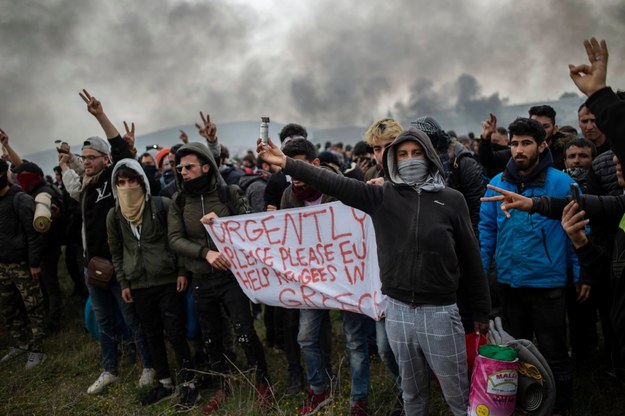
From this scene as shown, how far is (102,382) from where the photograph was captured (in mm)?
5004

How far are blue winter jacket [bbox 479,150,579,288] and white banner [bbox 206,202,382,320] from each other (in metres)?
1.06

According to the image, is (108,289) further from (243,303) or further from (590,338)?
(590,338)

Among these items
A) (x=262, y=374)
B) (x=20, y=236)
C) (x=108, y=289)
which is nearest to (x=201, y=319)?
(x=262, y=374)

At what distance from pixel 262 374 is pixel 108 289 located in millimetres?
2095

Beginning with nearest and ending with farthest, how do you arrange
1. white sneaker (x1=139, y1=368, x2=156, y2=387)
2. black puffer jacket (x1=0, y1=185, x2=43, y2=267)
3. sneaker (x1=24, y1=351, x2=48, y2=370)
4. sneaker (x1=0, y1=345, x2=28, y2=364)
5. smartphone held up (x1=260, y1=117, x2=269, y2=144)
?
smartphone held up (x1=260, y1=117, x2=269, y2=144) < white sneaker (x1=139, y1=368, x2=156, y2=387) < sneaker (x1=24, y1=351, x2=48, y2=370) < black puffer jacket (x1=0, y1=185, x2=43, y2=267) < sneaker (x1=0, y1=345, x2=28, y2=364)

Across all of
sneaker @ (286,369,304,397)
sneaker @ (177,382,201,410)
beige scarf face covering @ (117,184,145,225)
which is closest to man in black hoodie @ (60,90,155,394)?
beige scarf face covering @ (117,184,145,225)

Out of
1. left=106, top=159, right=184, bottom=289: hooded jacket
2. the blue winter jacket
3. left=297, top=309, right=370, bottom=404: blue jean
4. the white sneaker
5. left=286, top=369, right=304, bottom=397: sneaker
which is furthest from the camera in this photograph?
the white sneaker

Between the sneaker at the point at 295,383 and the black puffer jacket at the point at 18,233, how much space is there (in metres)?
3.86

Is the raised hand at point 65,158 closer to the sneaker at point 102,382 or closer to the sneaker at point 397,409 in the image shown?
the sneaker at point 102,382

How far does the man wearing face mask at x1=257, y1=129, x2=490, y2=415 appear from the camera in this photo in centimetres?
274

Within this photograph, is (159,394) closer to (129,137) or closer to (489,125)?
(129,137)

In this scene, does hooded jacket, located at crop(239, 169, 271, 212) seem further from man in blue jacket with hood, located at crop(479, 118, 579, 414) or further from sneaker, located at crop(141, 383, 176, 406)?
man in blue jacket with hood, located at crop(479, 118, 579, 414)

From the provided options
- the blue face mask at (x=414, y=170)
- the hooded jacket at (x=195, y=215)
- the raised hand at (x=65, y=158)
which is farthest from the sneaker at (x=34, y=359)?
the blue face mask at (x=414, y=170)

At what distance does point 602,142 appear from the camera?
470 centimetres
